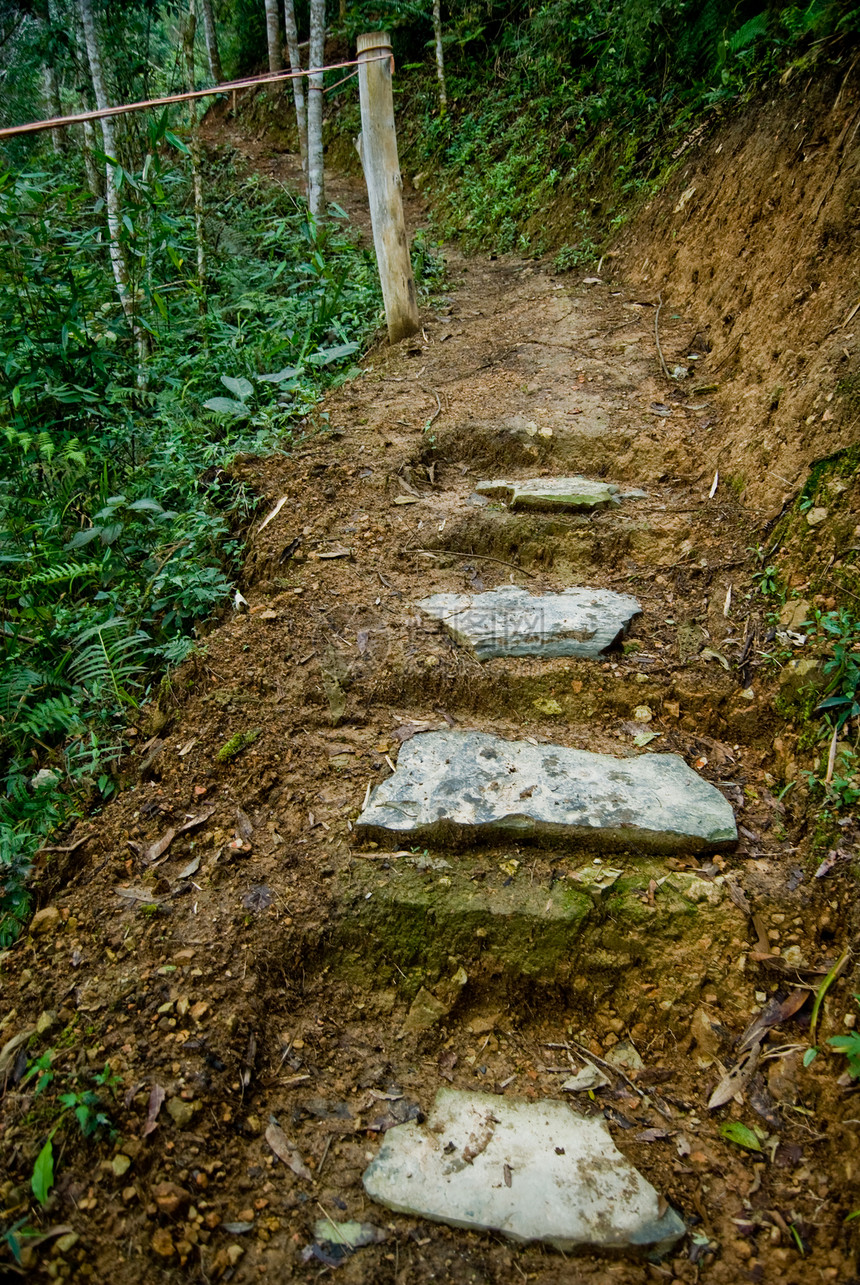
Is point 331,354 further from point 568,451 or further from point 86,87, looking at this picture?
point 86,87

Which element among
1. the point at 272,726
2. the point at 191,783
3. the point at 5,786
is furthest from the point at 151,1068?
the point at 5,786

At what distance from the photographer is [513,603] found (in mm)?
2846

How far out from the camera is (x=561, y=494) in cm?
327

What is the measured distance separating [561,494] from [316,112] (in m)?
5.36

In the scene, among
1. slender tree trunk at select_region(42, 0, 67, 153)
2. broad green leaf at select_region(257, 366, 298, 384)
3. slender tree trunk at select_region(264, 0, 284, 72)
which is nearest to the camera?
broad green leaf at select_region(257, 366, 298, 384)

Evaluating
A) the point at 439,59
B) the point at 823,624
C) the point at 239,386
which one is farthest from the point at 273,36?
the point at 823,624

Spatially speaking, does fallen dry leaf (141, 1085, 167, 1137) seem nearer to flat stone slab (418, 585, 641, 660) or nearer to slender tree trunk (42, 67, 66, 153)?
flat stone slab (418, 585, 641, 660)

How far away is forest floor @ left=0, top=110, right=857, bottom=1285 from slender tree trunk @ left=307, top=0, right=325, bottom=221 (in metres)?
5.17

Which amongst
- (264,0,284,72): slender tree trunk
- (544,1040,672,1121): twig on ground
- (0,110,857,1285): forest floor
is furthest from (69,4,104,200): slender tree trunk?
(544,1040,672,1121): twig on ground

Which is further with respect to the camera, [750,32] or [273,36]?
[273,36]

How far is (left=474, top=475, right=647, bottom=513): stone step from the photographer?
10.6 feet

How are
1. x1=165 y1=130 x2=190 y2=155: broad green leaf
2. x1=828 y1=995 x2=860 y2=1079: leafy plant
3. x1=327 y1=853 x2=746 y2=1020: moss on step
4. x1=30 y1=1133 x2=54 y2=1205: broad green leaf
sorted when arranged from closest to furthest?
x1=30 y1=1133 x2=54 y2=1205: broad green leaf, x1=828 y1=995 x2=860 y2=1079: leafy plant, x1=327 y1=853 x2=746 y2=1020: moss on step, x1=165 y1=130 x2=190 y2=155: broad green leaf

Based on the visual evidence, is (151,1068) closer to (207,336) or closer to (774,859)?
(774,859)

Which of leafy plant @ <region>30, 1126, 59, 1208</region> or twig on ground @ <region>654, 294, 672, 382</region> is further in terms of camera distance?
twig on ground @ <region>654, 294, 672, 382</region>
